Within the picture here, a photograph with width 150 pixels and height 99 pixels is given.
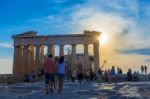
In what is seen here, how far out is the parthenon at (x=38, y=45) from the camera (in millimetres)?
73938

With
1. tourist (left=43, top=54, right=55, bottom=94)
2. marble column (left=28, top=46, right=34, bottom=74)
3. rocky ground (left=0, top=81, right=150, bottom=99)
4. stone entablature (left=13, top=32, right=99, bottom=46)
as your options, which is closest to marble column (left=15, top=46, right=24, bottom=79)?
marble column (left=28, top=46, right=34, bottom=74)

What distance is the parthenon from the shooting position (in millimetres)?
73938

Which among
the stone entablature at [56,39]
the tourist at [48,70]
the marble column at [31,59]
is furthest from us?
the marble column at [31,59]

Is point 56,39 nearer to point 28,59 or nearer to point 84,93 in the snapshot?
point 28,59

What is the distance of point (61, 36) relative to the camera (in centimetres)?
7512

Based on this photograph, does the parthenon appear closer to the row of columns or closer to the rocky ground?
the row of columns

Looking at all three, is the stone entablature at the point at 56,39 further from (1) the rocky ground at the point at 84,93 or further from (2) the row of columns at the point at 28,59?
(1) the rocky ground at the point at 84,93

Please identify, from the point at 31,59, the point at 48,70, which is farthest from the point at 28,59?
the point at 48,70

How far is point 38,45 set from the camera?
76.5m

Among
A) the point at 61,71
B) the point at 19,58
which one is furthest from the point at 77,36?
the point at 61,71

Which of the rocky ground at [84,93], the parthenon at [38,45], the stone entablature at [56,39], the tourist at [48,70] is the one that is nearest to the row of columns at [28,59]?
the parthenon at [38,45]

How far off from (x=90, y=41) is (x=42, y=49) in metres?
13.1

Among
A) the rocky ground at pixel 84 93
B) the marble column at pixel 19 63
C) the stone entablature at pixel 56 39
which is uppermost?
the stone entablature at pixel 56 39

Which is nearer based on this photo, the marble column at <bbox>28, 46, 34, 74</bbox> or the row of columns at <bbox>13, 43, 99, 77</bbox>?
the row of columns at <bbox>13, 43, 99, 77</bbox>
